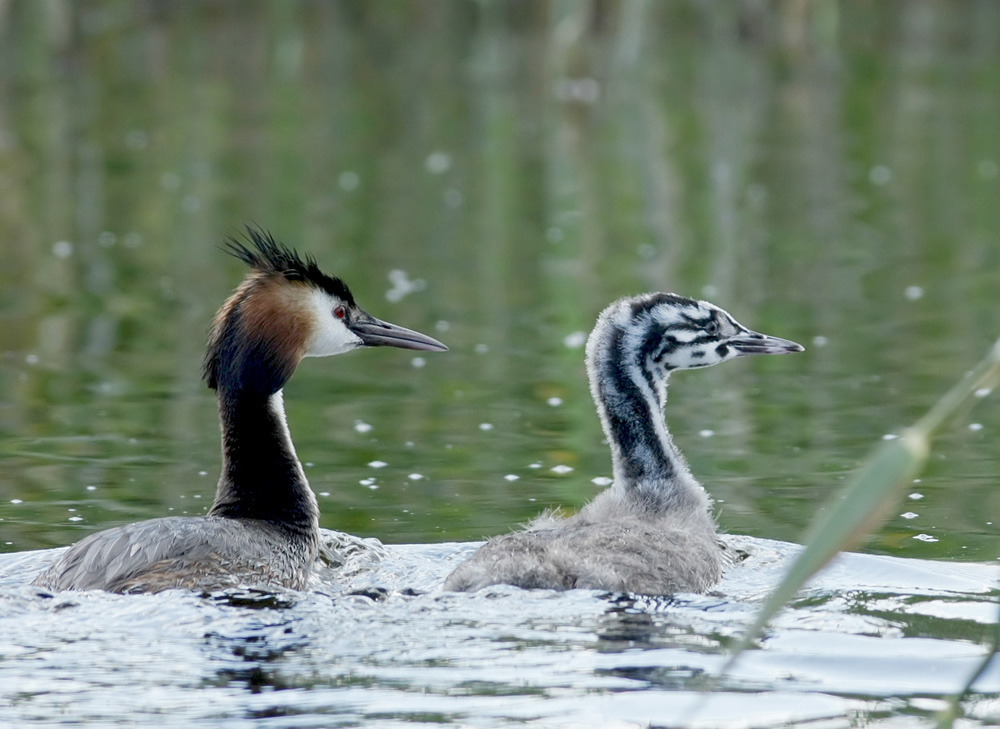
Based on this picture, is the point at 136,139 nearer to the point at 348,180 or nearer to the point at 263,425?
the point at 348,180

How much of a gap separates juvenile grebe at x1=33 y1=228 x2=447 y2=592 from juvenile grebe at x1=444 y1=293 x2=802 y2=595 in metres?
0.85

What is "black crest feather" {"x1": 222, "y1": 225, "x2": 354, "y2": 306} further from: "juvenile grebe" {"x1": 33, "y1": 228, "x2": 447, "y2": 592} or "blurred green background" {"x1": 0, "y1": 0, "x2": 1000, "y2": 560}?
"blurred green background" {"x1": 0, "y1": 0, "x2": 1000, "y2": 560}

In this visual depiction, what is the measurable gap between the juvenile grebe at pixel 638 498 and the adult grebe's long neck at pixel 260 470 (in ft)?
3.33

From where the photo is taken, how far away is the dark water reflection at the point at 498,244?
889cm

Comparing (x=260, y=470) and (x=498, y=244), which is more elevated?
(x=498, y=244)

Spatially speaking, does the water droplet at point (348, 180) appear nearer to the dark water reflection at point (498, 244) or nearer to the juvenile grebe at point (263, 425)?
the dark water reflection at point (498, 244)

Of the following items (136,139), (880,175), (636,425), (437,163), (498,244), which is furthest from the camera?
(136,139)

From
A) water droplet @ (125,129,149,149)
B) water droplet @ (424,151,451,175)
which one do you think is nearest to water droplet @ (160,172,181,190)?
water droplet @ (125,129,149,149)

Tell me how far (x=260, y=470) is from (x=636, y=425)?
1564 mm

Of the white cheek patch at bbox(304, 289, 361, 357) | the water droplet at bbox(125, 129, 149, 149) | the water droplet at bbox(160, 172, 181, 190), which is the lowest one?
the white cheek patch at bbox(304, 289, 361, 357)

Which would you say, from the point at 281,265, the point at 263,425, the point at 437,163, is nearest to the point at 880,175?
the point at 437,163

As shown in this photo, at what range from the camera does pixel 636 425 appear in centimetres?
759

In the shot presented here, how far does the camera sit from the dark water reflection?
8891 millimetres

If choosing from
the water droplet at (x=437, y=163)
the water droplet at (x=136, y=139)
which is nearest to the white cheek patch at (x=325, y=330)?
the water droplet at (x=437, y=163)
